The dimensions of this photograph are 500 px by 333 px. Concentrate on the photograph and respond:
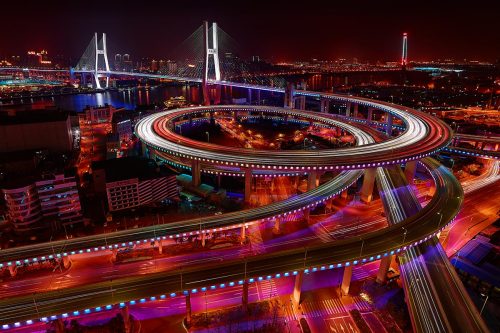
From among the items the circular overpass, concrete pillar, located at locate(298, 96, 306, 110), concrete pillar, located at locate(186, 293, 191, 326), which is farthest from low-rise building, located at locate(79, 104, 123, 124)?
concrete pillar, located at locate(186, 293, 191, 326)

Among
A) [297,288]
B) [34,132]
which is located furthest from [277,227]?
[34,132]

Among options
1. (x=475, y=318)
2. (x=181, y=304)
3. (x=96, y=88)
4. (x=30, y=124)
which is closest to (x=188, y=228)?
(x=181, y=304)

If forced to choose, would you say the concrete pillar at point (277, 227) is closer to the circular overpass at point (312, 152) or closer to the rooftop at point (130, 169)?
the circular overpass at point (312, 152)

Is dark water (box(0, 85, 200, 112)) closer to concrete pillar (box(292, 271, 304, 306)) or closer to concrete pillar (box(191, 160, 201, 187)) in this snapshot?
concrete pillar (box(191, 160, 201, 187))

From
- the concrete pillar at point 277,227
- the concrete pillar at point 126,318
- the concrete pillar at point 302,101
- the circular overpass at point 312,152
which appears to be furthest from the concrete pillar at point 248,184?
the concrete pillar at point 302,101

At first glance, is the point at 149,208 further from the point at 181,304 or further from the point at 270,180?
the point at 270,180
